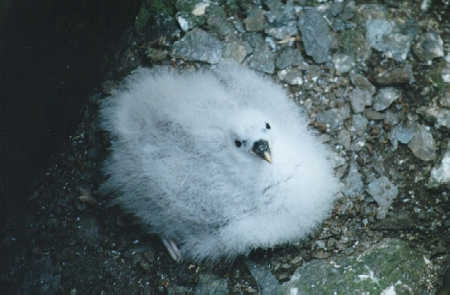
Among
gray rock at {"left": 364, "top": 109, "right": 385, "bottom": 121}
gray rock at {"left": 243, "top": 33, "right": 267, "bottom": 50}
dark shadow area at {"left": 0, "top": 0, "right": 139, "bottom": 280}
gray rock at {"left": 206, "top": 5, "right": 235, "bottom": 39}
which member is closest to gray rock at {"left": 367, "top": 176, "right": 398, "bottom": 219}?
gray rock at {"left": 364, "top": 109, "right": 385, "bottom": 121}

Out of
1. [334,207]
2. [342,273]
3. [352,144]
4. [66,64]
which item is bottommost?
[342,273]

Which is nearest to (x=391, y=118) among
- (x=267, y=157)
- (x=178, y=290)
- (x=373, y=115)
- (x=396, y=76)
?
(x=373, y=115)

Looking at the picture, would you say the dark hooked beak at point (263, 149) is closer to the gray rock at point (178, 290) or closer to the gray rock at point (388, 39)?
the gray rock at point (178, 290)

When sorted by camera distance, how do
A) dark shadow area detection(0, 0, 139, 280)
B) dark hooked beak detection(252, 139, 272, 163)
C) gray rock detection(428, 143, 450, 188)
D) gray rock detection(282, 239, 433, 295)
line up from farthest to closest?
gray rock detection(428, 143, 450, 188)
gray rock detection(282, 239, 433, 295)
dark hooked beak detection(252, 139, 272, 163)
dark shadow area detection(0, 0, 139, 280)

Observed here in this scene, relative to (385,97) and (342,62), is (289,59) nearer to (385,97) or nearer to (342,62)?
(342,62)

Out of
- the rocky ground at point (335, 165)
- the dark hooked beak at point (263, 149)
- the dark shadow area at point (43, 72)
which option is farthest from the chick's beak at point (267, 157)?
the dark shadow area at point (43, 72)

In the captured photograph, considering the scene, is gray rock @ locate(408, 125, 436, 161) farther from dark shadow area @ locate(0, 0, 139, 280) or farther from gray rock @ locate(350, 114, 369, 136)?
dark shadow area @ locate(0, 0, 139, 280)

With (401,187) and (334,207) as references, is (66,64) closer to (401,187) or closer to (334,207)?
(334,207)

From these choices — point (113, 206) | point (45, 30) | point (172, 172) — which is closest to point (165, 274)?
point (113, 206)
